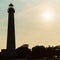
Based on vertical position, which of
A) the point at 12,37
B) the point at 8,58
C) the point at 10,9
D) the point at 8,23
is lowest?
the point at 8,58

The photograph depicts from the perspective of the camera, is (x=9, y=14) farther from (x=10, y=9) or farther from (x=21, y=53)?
(x=21, y=53)

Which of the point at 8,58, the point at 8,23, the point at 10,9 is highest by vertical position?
the point at 10,9

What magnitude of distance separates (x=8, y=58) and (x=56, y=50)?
29297 mm

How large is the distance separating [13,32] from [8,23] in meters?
4.40

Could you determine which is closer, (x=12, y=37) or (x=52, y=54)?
(x=12, y=37)

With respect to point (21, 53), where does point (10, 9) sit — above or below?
above

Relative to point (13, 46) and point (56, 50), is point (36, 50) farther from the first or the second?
point (13, 46)

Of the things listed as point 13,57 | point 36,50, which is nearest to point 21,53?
point 36,50

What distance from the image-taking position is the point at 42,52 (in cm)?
10156

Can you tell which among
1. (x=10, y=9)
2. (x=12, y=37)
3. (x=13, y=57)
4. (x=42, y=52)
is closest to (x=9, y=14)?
(x=10, y=9)

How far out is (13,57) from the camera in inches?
3484

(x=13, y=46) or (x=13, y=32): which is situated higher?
(x=13, y=32)

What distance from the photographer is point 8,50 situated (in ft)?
292

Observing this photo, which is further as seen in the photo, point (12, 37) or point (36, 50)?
point (36, 50)
